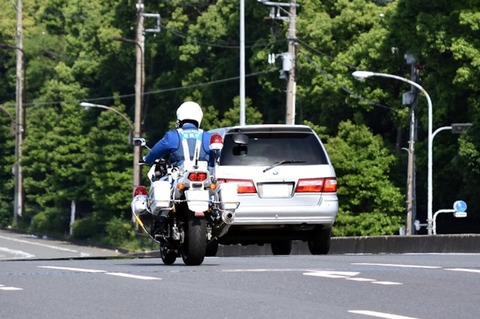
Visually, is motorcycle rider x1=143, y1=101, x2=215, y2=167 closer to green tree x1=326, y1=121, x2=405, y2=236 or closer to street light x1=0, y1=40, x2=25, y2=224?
green tree x1=326, y1=121, x2=405, y2=236

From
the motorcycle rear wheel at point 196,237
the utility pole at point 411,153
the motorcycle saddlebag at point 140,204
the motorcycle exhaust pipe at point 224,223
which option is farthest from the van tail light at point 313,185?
the utility pole at point 411,153

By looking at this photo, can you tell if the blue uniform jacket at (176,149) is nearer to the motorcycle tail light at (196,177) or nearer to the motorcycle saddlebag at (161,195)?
the motorcycle saddlebag at (161,195)

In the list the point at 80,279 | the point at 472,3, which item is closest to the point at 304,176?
the point at 80,279

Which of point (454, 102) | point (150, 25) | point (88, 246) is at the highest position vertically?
point (150, 25)

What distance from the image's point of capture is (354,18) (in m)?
78.3

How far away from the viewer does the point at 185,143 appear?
19859 millimetres

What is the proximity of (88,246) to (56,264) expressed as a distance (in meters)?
63.7

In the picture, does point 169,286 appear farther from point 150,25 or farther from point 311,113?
point 150,25

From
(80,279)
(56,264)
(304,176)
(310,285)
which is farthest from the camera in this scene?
(304,176)

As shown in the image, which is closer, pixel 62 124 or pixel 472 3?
pixel 472 3

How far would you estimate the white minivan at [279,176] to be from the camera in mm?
23734

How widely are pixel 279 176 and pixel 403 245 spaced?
8.59 meters

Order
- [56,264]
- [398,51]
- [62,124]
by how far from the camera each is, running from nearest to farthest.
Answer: [56,264], [398,51], [62,124]

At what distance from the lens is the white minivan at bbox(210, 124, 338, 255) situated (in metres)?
23.7
